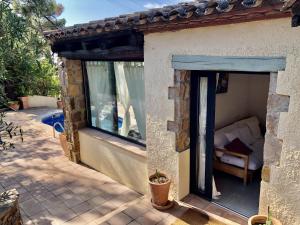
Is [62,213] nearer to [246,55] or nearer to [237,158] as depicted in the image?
[237,158]

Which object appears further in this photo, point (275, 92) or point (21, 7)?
point (21, 7)

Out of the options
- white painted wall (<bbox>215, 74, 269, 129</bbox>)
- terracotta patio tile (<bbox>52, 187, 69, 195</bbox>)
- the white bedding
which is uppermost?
white painted wall (<bbox>215, 74, 269, 129</bbox>)

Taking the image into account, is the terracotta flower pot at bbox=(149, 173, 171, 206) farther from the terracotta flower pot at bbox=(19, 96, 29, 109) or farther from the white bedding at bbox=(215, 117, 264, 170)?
the terracotta flower pot at bbox=(19, 96, 29, 109)

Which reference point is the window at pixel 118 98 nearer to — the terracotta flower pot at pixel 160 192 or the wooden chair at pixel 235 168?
the terracotta flower pot at pixel 160 192

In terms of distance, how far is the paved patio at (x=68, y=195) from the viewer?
488 cm

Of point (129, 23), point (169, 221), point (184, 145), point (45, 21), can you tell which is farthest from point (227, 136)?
point (45, 21)

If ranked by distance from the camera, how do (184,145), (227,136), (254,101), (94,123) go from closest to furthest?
1. (184,145)
2. (227,136)
3. (94,123)
4. (254,101)

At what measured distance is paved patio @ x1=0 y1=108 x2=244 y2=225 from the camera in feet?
16.0

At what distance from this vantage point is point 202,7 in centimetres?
350

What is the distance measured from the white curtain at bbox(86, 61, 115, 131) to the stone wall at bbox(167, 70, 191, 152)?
8.52 feet

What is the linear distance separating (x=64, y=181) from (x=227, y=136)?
4.62 m

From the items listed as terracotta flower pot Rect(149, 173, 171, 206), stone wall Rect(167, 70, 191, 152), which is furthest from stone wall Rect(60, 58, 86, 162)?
stone wall Rect(167, 70, 191, 152)

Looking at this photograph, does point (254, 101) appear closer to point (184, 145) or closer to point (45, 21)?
point (184, 145)

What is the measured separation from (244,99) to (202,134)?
4221 mm
